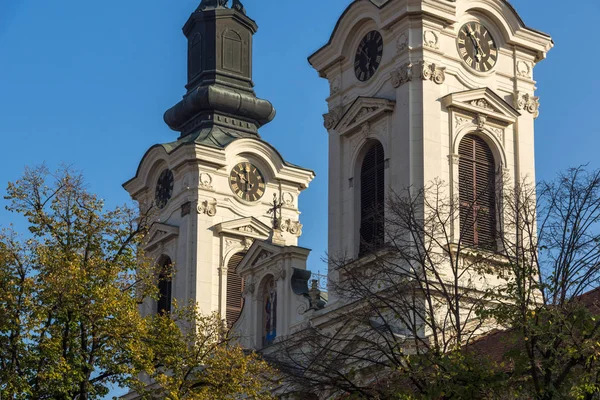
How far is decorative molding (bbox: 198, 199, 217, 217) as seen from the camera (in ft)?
150

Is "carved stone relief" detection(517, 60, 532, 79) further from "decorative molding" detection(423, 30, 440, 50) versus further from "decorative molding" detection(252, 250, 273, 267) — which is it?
"decorative molding" detection(252, 250, 273, 267)

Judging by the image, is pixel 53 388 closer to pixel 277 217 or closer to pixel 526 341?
pixel 526 341

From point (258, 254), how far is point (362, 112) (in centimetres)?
666

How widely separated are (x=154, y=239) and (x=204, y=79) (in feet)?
20.6

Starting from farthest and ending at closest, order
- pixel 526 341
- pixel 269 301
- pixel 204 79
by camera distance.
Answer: pixel 204 79
pixel 269 301
pixel 526 341

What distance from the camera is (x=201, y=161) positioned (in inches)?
1809

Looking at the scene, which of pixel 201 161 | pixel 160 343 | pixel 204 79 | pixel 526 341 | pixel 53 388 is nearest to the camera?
pixel 526 341

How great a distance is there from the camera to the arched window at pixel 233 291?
4566cm

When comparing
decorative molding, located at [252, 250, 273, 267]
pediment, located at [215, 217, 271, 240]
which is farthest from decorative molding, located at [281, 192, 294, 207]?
decorative molding, located at [252, 250, 273, 267]

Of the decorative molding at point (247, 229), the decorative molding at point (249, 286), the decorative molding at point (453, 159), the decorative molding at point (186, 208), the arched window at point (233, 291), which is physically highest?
the decorative molding at point (186, 208)

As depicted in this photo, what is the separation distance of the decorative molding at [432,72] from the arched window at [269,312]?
27.5ft

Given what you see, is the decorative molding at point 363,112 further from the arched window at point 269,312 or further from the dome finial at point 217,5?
the dome finial at point 217,5

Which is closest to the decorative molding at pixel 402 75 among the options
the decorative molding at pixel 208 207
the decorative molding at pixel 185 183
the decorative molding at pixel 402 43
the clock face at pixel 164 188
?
the decorative molding at pixel 402 43

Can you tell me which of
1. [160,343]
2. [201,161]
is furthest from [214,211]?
[160,343]
